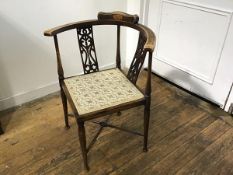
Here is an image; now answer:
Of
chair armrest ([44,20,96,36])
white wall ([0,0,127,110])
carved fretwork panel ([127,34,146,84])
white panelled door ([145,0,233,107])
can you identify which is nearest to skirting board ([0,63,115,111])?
white wall ([0,0,127,110])

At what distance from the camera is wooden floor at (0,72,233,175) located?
1.37 meters

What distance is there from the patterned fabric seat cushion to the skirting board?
0.60 metres

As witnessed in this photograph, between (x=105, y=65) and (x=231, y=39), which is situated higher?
(x=231, y=39)

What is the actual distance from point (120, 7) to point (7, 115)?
1278 millimetres

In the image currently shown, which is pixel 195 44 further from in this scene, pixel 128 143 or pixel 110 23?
pixel 128 143

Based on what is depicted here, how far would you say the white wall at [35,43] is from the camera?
157 centimetres

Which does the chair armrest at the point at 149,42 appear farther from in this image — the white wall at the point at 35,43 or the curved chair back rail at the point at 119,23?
the white wall at the point at 35,43

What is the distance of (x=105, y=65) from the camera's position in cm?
219

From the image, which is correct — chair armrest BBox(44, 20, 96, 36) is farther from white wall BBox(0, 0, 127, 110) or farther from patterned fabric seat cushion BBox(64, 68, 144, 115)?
white wall BBox(0, 0, 127, 110)

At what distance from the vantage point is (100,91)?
1302 mm

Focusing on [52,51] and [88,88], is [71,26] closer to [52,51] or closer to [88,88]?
[88,88]

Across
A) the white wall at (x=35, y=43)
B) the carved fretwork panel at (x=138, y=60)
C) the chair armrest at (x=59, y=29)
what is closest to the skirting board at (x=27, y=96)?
the white wall at (x=35, y=43)

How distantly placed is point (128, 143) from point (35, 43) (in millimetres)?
987

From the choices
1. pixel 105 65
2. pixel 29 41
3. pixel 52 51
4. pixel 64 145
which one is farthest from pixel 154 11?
pixel 64 145
